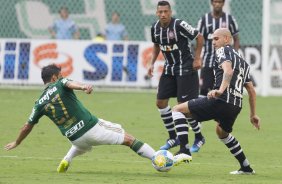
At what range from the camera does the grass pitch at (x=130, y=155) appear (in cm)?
1115

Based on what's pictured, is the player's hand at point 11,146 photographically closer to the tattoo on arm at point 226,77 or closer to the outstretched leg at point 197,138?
the tattoo on arm at point 226,77

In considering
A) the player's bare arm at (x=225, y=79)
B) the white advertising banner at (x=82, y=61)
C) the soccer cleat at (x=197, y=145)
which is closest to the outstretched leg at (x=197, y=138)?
the soccer cleat at (x=197, y=145)

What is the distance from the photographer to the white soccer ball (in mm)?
11523

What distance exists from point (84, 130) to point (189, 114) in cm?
132

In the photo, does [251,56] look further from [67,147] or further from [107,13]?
[67,147]

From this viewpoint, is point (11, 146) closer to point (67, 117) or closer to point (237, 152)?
point (67, 117)

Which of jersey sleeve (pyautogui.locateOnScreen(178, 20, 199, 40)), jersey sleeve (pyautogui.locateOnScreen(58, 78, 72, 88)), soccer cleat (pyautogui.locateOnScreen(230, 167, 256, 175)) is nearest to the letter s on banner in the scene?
jersey sleeve (pyautogui.locateOnScreen(178, 20, 199, 40))

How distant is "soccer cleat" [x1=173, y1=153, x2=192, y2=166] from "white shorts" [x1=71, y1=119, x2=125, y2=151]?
821 mm

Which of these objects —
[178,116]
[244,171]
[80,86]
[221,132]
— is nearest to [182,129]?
[178,116]

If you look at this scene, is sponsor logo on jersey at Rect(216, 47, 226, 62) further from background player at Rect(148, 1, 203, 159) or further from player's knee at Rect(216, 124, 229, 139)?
background player at Rect(148, 1, 203, 159)

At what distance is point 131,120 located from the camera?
61.1 feet

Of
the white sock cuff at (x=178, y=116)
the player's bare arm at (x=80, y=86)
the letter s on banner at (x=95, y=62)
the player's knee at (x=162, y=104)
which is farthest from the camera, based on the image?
the letter s on banner at (x=95, y=62)

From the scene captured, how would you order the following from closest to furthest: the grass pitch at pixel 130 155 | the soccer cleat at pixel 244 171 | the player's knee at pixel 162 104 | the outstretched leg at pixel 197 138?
the grass pitch at pixel 130 155 < the soccer cleat at pixel 244 171 < the outstretched leg at pixel 197 138 < the player's knee at pixel 162 104

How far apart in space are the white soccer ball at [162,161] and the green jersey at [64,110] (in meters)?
0.82
